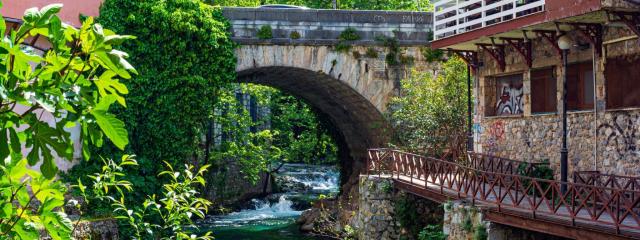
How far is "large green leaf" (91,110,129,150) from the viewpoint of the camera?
2.85m

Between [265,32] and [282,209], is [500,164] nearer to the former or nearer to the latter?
[265,32]

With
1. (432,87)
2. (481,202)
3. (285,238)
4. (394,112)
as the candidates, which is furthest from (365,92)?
(481,202)

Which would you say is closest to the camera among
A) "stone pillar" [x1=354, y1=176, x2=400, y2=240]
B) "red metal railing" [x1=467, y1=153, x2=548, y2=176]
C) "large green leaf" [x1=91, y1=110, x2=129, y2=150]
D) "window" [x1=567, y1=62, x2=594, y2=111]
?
"large green leaf" [x1=91, y1=110, x2=129, y2=150]

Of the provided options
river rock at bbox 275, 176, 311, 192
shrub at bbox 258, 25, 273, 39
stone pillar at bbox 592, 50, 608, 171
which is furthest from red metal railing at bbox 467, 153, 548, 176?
river rock at bbox 275, 176, 311, 192

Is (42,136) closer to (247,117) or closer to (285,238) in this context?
(285,238)

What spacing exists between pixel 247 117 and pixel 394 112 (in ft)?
25.5

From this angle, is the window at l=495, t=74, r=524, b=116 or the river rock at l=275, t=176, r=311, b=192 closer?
the window at l=495, t=74, r=524, b=116

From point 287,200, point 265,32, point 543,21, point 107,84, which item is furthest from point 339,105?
point 107,84

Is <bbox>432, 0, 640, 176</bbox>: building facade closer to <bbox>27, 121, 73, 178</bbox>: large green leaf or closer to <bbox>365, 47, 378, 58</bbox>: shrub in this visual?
<bbox>365, 47, 378, 58</bbox>: shrub

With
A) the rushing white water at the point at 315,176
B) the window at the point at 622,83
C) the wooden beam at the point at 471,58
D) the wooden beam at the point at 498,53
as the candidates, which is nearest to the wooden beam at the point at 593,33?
the window at the point at 622,83

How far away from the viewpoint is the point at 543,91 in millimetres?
16266

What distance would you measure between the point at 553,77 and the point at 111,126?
13.9 metres

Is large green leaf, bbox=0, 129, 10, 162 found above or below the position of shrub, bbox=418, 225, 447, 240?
above

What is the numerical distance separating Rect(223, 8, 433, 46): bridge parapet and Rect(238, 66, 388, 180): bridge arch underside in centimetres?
95
